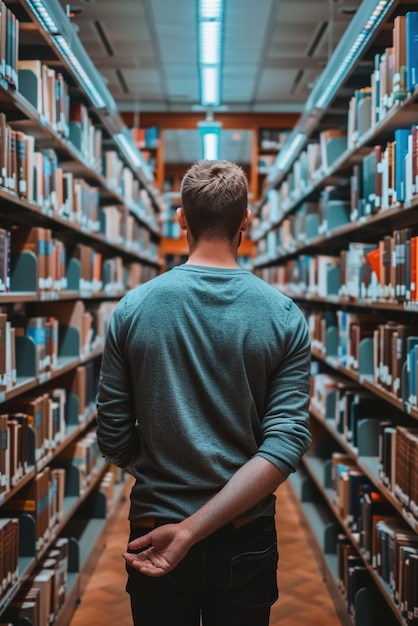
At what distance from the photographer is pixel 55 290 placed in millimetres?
3525

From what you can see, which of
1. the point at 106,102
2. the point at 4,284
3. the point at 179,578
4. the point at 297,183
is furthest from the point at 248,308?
the point at 297,183

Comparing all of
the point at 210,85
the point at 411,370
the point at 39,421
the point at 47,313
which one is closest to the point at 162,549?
the point at 411,370

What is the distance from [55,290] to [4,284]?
94cm

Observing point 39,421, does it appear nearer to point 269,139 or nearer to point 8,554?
point 8,554

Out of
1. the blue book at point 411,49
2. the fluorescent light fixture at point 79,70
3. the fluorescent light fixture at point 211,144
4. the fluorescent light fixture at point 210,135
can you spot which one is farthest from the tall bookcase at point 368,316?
the fluorescent light fixture at point 211,144

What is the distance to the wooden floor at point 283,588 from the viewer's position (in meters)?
3.71

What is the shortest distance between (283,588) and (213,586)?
272 centimetres

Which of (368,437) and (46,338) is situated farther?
(368,437)

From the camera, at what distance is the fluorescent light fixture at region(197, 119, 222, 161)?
7.99 meters

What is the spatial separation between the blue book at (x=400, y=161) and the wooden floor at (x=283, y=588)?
2.14 meters

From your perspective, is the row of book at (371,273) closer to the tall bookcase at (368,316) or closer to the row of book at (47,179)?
the tall bookcase at (368,316)

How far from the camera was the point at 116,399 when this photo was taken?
1658mm

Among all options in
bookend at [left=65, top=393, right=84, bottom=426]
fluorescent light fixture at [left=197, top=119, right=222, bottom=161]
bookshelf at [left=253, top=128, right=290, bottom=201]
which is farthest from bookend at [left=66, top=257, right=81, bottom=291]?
bookshelf at [left=253, top=128, right=290, bottom=201]

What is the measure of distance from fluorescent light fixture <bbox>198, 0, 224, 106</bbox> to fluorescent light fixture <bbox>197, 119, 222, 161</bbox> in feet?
1.09
